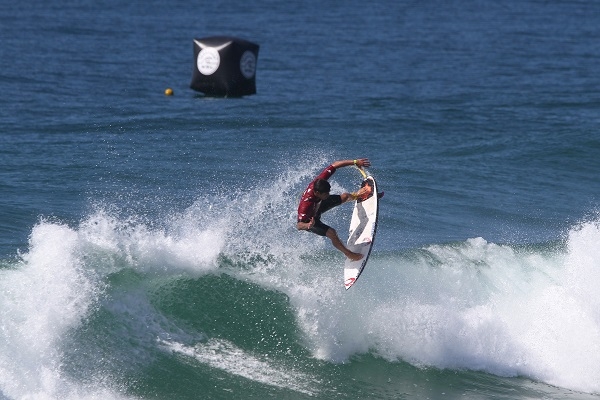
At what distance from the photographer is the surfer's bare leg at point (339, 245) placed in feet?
42.6

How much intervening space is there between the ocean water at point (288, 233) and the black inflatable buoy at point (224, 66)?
20.5 inches

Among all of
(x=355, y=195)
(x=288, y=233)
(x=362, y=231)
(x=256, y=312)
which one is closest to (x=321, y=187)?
(x=355, y=195)

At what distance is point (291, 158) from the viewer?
2377cm

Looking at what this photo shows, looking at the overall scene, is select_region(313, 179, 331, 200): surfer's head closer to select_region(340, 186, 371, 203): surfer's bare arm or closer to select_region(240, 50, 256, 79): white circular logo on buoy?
select_region(340, 186, 371, 203): surfer's bare arm

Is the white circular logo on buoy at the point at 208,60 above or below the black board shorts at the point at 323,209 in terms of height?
above

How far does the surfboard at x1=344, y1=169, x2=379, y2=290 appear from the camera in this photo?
43.6 feet

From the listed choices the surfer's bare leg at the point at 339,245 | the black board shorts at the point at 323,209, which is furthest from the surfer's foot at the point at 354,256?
the black board shorts at the point at 323,209

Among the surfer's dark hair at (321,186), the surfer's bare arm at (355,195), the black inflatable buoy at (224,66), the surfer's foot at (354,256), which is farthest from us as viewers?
the black inflatable buoy at (224,66)

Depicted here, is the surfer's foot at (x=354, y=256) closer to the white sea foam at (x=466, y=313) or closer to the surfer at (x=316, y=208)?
the surfer at (x=316, y=208)

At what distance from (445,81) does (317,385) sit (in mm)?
23985

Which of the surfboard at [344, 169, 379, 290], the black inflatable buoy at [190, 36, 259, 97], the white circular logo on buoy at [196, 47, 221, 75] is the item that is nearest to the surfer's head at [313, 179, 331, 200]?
the surfboard at [344, 169, 379, 290]

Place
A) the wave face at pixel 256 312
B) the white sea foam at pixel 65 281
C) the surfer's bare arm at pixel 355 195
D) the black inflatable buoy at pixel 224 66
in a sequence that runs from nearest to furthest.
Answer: the white sea foam at pixel 65 281, the wave face at pixel 256 312, the surfer's bare arm at pixel 355 195, the black inflatable buoy at pixel 224 66

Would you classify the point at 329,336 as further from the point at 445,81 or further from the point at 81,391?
the point at 445,81

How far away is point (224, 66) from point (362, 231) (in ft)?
50.5
